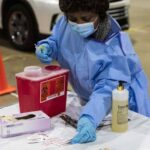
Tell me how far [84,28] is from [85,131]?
1.48 feet

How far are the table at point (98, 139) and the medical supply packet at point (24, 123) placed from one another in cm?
2

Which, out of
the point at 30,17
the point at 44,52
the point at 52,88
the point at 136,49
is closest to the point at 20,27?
the point at 30,17

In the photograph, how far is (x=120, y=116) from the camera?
1.83 metres

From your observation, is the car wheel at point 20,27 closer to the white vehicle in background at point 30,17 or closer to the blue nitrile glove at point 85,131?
the white vehicle in background at point 30,17

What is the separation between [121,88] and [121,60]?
0.52 feet

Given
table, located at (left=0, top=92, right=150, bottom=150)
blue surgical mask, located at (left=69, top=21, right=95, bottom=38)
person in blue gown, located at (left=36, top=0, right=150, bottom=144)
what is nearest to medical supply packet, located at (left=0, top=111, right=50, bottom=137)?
table, located at (left=0, top=92, right=150, bottom=150)

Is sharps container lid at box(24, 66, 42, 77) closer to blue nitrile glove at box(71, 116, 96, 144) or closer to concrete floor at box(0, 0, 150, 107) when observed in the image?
blue nitrile glove at box(71, 116, 96, 144)

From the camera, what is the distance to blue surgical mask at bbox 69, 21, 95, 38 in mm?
1917

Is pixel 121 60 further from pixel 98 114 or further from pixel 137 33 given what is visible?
pixel 137 33

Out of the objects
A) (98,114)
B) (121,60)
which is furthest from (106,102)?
(121,60)

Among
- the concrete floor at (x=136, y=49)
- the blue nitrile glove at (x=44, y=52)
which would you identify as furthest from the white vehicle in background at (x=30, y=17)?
the blue nitrile glove at (x=44, y=52)

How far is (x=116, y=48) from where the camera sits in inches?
76.4

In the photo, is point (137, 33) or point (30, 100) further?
point (137, 33)

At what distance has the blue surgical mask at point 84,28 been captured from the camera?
192cm
